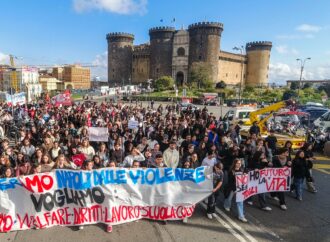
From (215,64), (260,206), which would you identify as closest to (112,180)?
(260,206)

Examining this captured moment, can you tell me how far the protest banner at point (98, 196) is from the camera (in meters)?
5.32

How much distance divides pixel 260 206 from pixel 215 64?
70985 millimetres

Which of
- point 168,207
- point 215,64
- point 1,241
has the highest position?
point 215,64

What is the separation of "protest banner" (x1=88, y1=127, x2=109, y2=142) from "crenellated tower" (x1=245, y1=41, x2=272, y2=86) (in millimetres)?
88104

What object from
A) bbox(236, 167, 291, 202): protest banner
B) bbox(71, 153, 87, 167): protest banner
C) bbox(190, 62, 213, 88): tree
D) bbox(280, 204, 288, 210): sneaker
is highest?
bbox(190, 62, 213, 88): tree

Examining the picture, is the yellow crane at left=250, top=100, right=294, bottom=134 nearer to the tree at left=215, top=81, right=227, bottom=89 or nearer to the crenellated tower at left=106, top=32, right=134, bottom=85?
the tree at left=215, top=81, right=227, bottom=89

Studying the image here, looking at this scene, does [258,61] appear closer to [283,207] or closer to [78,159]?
[283,207]

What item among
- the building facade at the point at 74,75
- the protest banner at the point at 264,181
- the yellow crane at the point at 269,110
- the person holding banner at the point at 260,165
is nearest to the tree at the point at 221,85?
the yellow crane at the point at 269,110

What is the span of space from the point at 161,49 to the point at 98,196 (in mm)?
75265

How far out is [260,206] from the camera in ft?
21.8

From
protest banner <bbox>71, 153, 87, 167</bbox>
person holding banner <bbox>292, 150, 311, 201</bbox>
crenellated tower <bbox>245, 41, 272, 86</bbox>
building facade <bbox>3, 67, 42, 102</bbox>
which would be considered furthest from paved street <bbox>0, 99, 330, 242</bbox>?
crenellated tower <bbox>245, 41, 272, 86</bbox>

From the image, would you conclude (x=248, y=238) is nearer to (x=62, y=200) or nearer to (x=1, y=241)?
(x=62, y=200)

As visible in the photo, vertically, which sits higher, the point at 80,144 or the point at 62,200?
the point at 80,144

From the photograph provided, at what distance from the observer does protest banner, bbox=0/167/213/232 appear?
532 cm
